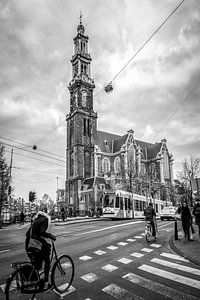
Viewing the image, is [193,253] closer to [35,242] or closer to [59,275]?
[59,275]

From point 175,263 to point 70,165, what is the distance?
175 feet

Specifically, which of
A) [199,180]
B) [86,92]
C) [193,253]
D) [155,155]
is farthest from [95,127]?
[193,253]

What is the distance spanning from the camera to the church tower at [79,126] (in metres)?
55.5

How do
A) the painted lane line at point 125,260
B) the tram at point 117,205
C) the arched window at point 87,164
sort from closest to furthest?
the painted lane line at point 125,260 < the tram at point 117,205 < the arched window at point 87,164

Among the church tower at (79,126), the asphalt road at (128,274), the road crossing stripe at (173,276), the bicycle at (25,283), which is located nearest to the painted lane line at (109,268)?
the asphalt road at (128,274)

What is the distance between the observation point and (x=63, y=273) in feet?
16.2

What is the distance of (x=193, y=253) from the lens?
25.7ft

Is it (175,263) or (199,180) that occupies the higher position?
(199,180)

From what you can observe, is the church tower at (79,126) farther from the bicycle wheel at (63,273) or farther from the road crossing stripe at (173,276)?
the bicycle wheel at (63,273)

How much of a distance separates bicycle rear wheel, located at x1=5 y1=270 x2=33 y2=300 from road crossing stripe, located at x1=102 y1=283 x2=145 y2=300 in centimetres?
169

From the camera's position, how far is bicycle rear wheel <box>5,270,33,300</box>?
3941 mm

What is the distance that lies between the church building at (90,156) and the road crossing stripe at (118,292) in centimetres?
4280

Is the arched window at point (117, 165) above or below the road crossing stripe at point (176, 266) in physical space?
above

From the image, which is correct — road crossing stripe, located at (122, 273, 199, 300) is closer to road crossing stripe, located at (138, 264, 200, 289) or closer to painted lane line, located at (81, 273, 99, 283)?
road crossing stripe, located at (138, 264, 200, 289)
